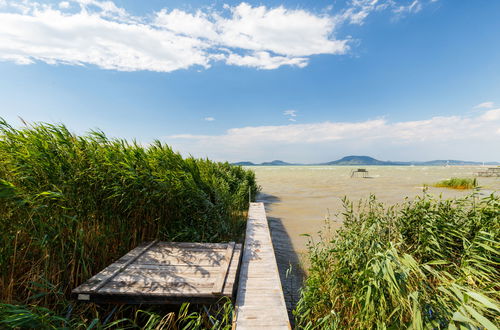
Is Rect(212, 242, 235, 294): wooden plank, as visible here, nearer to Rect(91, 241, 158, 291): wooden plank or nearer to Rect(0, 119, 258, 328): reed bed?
Rect(0, 119, 258, 328): reed bed

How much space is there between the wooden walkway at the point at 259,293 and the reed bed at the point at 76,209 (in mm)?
1594

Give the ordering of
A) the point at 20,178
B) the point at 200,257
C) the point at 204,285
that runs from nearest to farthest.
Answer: the point at 204,285 < the point at 20,178 < the point at 200,257

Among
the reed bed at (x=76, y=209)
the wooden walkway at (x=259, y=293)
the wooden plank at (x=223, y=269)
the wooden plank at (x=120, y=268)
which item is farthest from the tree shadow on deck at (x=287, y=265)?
the wooden plank at (x=120, y=268)

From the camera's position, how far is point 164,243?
4.89 meters

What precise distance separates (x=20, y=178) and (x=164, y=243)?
→ 8.94ft

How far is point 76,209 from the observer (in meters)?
3.96

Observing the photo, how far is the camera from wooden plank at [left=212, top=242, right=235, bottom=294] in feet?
10.3

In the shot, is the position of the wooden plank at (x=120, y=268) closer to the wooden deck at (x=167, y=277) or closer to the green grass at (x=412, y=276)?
the wooden deck at (x=167, y=277)

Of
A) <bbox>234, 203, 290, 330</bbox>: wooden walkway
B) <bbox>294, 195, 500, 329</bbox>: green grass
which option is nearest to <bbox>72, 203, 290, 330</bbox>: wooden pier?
<bbox>234, 203, 290, 330</bbox>: wooden walkway

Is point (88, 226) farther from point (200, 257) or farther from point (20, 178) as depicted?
point (200, 257)

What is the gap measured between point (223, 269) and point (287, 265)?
2.58m

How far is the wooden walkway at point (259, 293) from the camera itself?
101 inches

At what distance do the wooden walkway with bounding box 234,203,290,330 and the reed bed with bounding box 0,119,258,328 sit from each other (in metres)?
1.59

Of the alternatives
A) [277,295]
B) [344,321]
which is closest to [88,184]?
[277,295]
